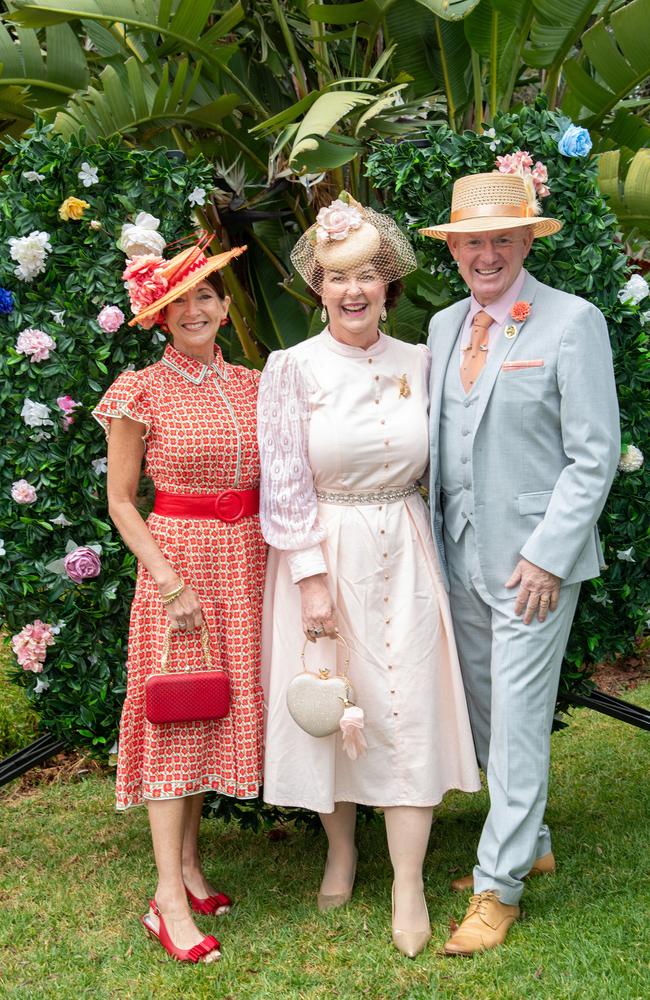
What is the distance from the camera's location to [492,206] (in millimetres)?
3299

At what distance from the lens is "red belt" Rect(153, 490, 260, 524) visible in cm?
343

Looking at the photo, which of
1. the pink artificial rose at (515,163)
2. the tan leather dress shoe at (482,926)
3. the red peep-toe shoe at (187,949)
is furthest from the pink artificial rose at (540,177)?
the red peep-toe shoe at (187,949)

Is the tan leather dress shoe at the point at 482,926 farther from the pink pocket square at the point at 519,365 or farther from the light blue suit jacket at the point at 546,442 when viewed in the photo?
the pink pocket square at the point at 519,365

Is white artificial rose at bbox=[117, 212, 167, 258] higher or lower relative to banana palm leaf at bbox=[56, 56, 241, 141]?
lower

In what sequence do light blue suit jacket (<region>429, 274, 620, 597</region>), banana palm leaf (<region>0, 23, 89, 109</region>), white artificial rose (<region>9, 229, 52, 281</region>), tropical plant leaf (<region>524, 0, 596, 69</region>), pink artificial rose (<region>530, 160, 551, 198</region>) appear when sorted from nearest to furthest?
light blue suit jacket (<region>429, 274, 620, 597</region>) → pink artificial rose (<region>530, 160, 551, 198</region>) → white artificial rose (<region>9, 229, 52, 281</region>) → tropical plant leaf (<region>524, 0, 596, 69</region>) → banana palm leaf (<region>0, 23, 89, 109</region>)

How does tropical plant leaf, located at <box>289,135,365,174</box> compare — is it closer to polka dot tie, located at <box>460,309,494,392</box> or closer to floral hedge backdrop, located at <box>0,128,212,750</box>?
floral hedge backdrop, located at <box>0,128,212,750</box>

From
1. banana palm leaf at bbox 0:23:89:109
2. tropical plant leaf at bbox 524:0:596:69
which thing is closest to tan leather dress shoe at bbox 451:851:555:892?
tropical plant leaf at bbox 524:0:596:69

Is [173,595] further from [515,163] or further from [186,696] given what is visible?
[515,163]

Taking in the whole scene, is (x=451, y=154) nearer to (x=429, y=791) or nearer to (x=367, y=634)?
Answer: (x=367, y=634)

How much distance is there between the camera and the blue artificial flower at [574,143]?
3.53m

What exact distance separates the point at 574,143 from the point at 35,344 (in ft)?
6.15

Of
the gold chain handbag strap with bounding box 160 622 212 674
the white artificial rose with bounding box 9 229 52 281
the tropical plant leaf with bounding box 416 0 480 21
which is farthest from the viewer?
the tropical plant leaf with bounding box 416 0 480 21

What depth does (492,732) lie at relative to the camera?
3.37m

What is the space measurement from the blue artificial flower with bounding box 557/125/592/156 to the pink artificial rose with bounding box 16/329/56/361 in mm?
1790
